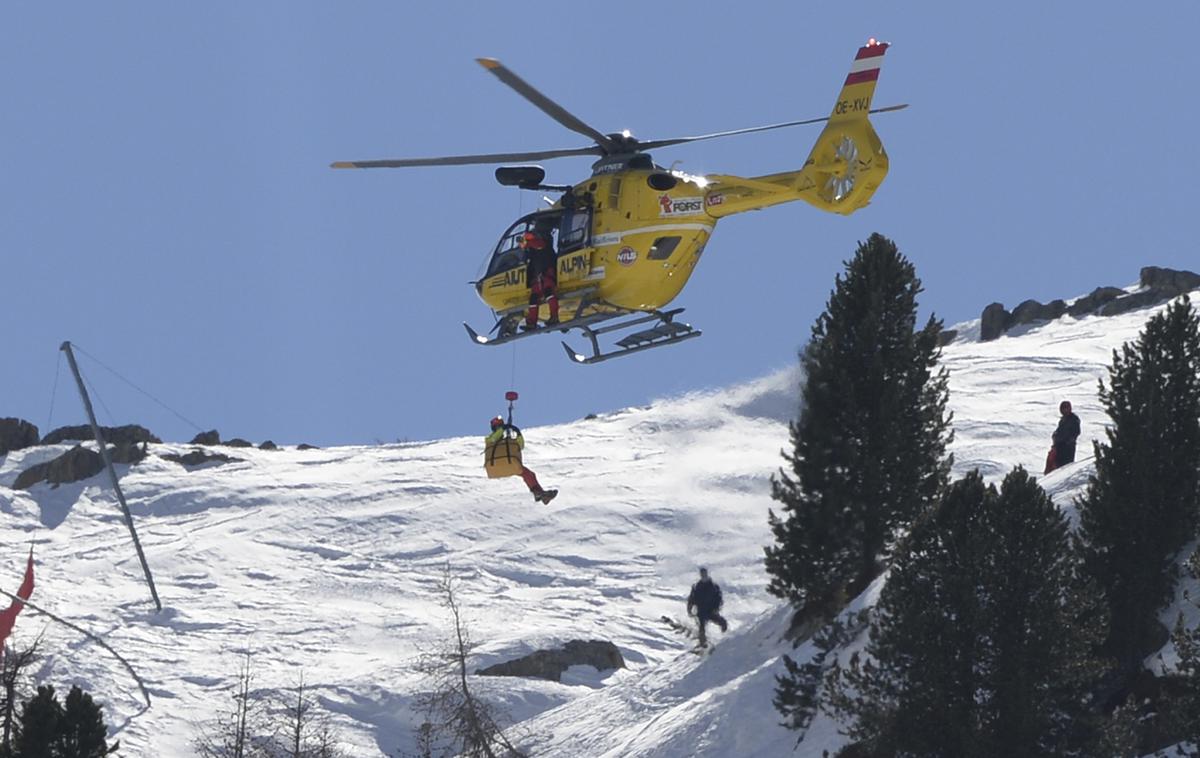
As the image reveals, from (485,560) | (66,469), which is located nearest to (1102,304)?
(485,560)

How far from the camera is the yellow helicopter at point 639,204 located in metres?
32.5

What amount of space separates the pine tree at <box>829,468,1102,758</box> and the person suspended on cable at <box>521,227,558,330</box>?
8.16 metres

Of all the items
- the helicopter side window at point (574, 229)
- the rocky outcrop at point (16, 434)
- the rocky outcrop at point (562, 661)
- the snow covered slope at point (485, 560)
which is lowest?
the rocky outcrop at point (562, 661)

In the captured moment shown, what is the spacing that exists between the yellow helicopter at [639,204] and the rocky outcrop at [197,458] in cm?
4418

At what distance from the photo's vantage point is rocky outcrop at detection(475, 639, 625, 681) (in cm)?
5184

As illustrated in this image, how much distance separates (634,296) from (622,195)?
1673mm

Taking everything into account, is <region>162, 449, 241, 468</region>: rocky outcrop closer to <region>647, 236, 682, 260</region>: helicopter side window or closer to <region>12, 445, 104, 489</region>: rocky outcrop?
<region>12, 445, 104, 489</region>: rocky outcrop

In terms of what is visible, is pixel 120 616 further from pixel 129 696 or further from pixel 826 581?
pixel 826 581

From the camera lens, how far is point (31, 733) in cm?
3094

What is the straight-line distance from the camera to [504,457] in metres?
35.7

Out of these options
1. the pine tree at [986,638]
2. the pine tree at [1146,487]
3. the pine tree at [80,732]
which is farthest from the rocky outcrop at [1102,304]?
the pine tree at [80,732]

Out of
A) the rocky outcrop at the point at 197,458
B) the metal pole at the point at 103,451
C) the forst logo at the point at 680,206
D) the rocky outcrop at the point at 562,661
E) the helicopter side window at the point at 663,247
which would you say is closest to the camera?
the forst logo at the point at 680,206

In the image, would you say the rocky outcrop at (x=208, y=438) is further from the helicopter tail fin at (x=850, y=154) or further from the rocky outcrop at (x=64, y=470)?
the helicopter tail fin at (x=850, y=154)

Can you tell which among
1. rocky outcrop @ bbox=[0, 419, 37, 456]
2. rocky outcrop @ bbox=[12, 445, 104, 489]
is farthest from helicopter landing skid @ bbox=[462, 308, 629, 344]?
rocky outcrop @ bbox=[0, 419, 37, 456]
